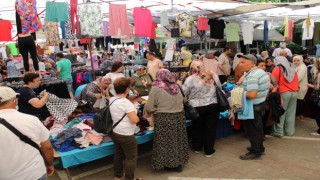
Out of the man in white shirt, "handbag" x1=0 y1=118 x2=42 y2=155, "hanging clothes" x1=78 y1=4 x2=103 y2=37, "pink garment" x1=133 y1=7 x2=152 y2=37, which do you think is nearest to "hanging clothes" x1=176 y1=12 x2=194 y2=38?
the man in white shirt

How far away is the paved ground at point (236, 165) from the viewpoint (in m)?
4.16

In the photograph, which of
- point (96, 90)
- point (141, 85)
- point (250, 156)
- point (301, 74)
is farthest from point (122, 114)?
point (301, 74)

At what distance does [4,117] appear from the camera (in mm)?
2207

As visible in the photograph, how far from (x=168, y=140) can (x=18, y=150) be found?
2276mm

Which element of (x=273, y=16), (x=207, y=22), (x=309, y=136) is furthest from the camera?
(x=273, y=16)

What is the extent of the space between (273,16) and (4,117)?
9792mm

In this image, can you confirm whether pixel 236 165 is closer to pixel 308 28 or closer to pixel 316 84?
pixel 316 84

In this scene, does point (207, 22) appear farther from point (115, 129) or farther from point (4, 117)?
point (4, 117)

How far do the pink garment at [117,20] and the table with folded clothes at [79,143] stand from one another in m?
2.63

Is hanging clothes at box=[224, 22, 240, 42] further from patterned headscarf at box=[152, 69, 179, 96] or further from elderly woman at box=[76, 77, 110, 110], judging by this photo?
patterned headscarf at box=[152, 69, 179, 96]

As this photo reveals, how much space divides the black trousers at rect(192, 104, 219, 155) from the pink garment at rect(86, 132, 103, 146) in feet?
5.41

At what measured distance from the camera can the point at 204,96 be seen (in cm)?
464

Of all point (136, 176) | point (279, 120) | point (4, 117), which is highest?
point (4, 117)

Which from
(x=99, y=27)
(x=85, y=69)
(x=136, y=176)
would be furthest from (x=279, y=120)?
(x=85, y=69)
